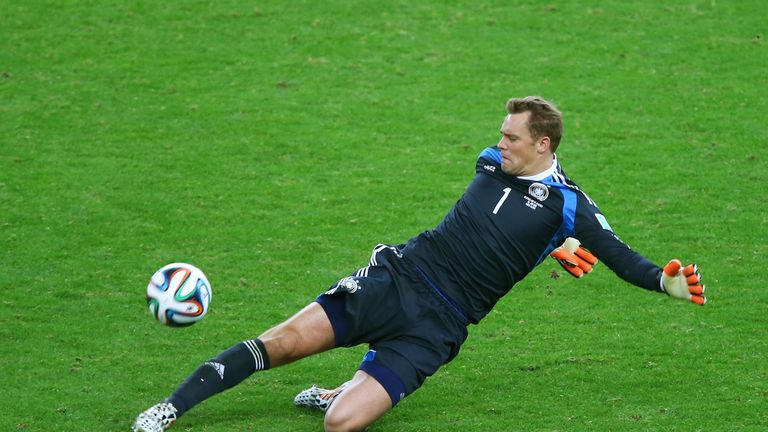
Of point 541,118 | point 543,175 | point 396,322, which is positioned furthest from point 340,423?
Answer: point 541,118

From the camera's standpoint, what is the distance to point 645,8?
1399 centimetres

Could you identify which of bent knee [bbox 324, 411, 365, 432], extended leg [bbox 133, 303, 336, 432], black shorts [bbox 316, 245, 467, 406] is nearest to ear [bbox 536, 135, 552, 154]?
black shorts [bbox 316, 245, 467, 406]

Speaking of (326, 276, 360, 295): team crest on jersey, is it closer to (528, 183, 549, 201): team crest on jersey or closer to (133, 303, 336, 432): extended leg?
(133, 303, 336, 432): extended leg

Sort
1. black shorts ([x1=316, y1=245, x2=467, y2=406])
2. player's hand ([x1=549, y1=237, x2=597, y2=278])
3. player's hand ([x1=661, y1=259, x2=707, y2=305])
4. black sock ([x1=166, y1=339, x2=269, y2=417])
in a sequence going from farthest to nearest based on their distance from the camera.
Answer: player's hand ([x1=549, y1=237, x2=597, y2=278])
black shorts ([x1=316, y1=245, x2=467, y2=406])
black sock ([x1=166, y1=339, x2=269, y2=417])
player's hand ([x1=661, y1=259, x2=707, y2=305])

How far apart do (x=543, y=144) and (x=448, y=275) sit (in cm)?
107

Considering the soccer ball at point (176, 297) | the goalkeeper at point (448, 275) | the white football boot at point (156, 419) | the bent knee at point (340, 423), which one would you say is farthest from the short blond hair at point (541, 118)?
the white football boot at point (156, 419)

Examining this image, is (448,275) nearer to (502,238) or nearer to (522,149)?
(502,238)

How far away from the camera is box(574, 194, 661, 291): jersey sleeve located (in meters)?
6.52

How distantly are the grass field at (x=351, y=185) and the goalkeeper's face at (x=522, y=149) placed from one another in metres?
1.46

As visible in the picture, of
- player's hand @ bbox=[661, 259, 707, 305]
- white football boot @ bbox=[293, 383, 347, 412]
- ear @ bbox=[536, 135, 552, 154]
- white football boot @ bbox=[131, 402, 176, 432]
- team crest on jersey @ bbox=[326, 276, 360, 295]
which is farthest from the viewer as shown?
ear @ bbox=[536, 135, 552, 154]

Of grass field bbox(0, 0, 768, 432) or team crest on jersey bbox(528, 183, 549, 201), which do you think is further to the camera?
grass field bbox(0, 0, 768, 432)

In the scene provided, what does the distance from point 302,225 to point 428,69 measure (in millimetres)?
3643

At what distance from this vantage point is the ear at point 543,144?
7.25 meters

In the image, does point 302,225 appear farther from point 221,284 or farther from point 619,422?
point 619,422
